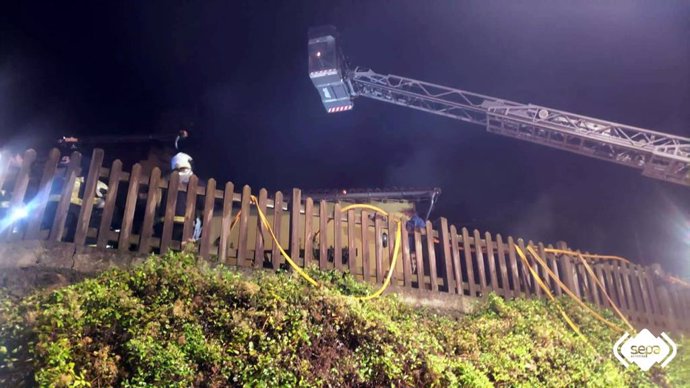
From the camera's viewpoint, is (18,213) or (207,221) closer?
(18,213)

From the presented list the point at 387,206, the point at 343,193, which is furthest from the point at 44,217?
the point at 387,206

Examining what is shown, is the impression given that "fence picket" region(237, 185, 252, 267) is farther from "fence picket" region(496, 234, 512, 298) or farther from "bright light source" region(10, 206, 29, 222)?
"fence picket" region(496, 234, 512, 298)

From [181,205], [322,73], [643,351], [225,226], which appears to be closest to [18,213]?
[181,205]

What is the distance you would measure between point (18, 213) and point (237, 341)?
10.4 feet

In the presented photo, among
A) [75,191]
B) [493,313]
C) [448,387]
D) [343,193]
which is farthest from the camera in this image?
[343,193]

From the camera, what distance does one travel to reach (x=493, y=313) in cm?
707

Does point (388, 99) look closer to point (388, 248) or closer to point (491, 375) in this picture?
point (388, 248)

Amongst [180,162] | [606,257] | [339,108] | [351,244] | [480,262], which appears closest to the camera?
[351,244]

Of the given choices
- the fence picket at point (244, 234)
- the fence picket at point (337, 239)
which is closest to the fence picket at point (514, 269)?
the fence picket at point (337, 239)

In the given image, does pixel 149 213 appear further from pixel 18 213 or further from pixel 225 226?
pixel 18 213

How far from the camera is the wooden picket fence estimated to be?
539 centimetres

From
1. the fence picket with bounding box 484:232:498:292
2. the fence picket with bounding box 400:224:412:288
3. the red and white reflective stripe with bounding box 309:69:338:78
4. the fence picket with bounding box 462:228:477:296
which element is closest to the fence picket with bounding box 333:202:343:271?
the fence picket with bounding box 400:224:412:288

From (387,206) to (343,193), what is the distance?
65.7 inches

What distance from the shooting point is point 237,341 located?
13.6 ft
